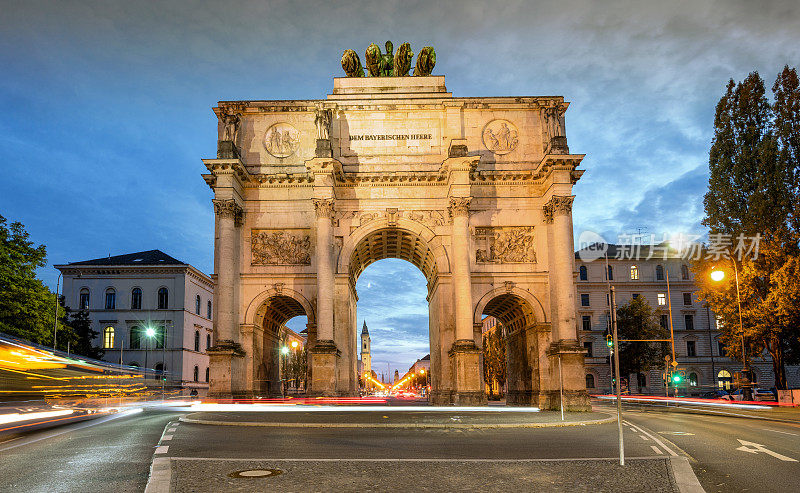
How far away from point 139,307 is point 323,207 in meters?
44.8

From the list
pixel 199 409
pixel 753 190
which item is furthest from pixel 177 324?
pixel 753 190

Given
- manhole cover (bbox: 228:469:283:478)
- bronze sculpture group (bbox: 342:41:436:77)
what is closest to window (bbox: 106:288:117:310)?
bronze sculpture group (bbox: 342:41:436:77)

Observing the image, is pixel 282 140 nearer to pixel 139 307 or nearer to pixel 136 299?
pixel 139 307

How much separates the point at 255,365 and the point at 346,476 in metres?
26.6

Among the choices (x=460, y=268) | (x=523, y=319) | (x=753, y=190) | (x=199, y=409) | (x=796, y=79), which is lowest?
(x=199, y=409)

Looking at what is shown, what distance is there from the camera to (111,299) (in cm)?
7050

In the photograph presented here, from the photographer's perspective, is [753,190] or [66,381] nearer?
[66,381]

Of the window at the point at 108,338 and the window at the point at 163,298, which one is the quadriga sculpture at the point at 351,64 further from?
the window at the point at 108,338

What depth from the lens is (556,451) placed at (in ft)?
→ 42.1

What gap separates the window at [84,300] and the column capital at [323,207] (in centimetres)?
4722

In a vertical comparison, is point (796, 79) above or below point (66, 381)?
A: above

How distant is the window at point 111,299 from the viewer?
70375 millimetres

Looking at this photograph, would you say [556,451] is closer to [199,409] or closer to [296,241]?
[199,409]

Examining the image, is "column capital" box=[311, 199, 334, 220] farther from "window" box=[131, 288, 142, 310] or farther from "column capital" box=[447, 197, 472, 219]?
"window" box=[131, 288, 142, 310]
